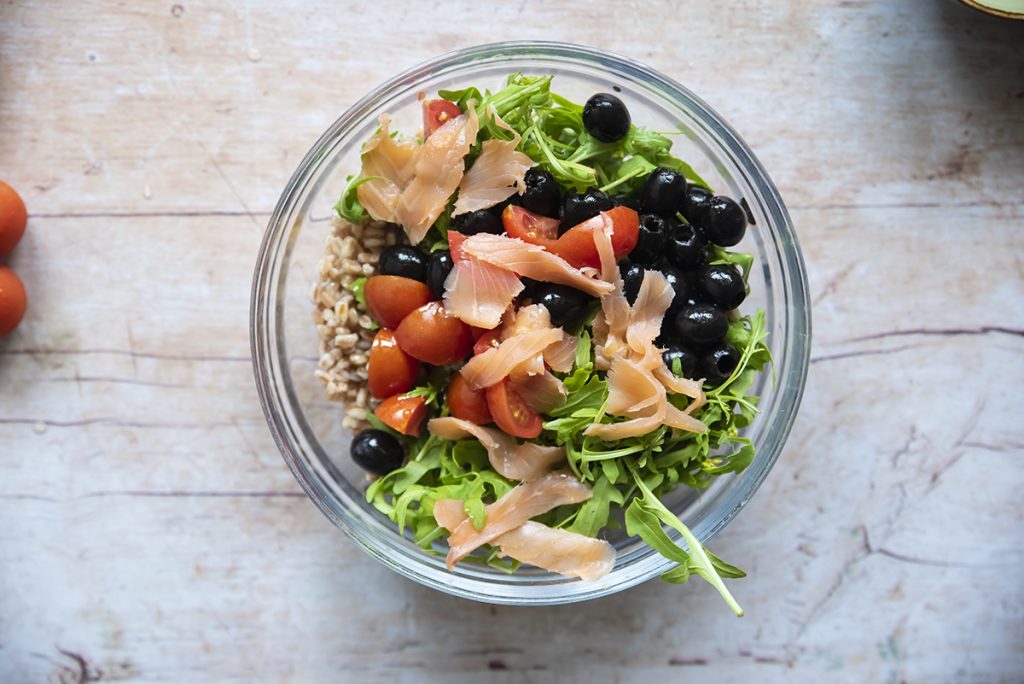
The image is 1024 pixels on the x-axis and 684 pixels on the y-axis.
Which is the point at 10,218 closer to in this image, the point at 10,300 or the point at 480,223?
the point at 10,300

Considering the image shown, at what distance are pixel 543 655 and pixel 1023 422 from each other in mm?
992

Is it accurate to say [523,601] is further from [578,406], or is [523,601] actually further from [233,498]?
[233,498]

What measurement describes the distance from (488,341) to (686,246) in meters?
0.33

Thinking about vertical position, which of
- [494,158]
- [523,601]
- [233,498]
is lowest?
[233,498]

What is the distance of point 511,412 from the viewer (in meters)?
1.17

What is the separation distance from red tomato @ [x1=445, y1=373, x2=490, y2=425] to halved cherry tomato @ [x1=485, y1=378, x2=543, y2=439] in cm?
1

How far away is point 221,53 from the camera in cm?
150

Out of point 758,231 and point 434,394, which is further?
point 758,231

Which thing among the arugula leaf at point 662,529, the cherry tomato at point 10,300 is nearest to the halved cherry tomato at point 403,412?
the arugula leaf at point 662,529

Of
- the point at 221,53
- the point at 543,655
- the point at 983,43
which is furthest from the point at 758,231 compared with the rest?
the point at 221,53

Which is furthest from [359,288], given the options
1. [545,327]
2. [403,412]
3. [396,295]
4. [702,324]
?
[702,324]

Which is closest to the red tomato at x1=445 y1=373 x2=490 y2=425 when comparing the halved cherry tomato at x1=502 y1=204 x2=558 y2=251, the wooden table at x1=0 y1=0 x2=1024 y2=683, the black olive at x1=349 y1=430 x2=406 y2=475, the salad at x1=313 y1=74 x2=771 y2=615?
the salad at x1=313 y1=74 x2=771 y2=615

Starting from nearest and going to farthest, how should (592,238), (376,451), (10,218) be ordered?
(592,238) < (376,451) < (10,218)

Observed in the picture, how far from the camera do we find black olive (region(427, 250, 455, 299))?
1205mm
